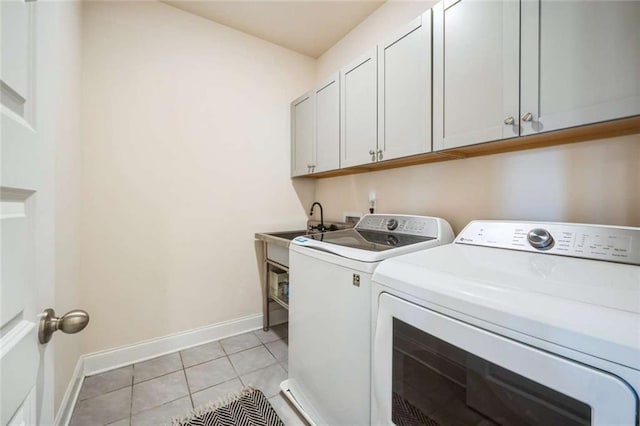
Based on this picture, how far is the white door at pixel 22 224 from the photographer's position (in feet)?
1.28

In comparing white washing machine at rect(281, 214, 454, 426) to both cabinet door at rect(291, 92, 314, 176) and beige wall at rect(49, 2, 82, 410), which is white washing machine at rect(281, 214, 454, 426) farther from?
beige wall at rect(49, 2, 82, 410)

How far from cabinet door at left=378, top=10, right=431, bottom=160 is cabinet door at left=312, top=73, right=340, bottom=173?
1.40ft

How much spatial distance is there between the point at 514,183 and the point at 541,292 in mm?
886

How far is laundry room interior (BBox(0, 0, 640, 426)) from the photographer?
0.64 m

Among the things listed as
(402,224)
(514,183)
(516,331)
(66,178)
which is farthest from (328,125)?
(516,331)

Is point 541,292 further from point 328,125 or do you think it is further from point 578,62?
point 328,125

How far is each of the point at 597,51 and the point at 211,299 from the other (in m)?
2.63

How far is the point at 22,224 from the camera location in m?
0.44

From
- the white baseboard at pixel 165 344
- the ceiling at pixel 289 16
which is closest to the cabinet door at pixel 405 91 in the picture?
the ceiling at pixel 289 16

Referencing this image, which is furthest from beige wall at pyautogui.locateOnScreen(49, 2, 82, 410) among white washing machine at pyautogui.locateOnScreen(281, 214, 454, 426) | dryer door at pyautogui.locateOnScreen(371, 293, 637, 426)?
dryer door at pyautogui.locateOnScreen(371, 293, 637, 426)

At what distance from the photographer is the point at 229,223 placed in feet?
7.43

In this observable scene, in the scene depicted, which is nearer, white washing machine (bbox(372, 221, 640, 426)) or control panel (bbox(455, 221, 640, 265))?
white washing machine (bbox(372, 221, 640, 426))

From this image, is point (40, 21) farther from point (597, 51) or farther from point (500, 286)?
point (597, 51)

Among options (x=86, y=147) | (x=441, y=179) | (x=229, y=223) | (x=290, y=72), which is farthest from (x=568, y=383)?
(x=290, y=72)
